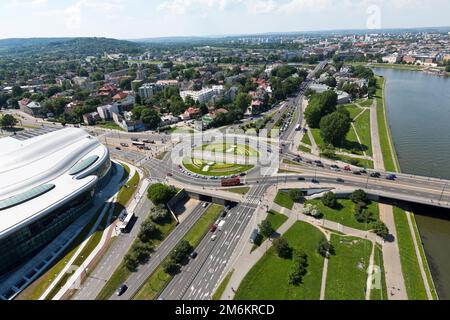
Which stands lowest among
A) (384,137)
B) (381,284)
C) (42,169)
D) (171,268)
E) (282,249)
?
(381,284)

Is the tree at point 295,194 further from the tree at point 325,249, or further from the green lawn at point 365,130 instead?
the green lawn at point 365,130

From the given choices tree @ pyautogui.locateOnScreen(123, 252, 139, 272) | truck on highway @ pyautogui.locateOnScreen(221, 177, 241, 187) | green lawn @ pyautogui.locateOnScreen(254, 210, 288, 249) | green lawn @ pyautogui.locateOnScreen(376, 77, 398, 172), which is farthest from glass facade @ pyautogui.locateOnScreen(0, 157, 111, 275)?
green lawn @ pyautogui.locateOnScreen(376, 77, 398, 172)

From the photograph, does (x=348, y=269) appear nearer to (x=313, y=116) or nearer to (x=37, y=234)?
(x=37, y=234)

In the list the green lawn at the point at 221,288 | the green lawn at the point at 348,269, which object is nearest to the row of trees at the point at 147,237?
the green lawn at the point at 221,288

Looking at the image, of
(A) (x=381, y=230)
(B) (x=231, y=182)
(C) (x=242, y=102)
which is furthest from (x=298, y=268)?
(C) (x=242, y=102)
